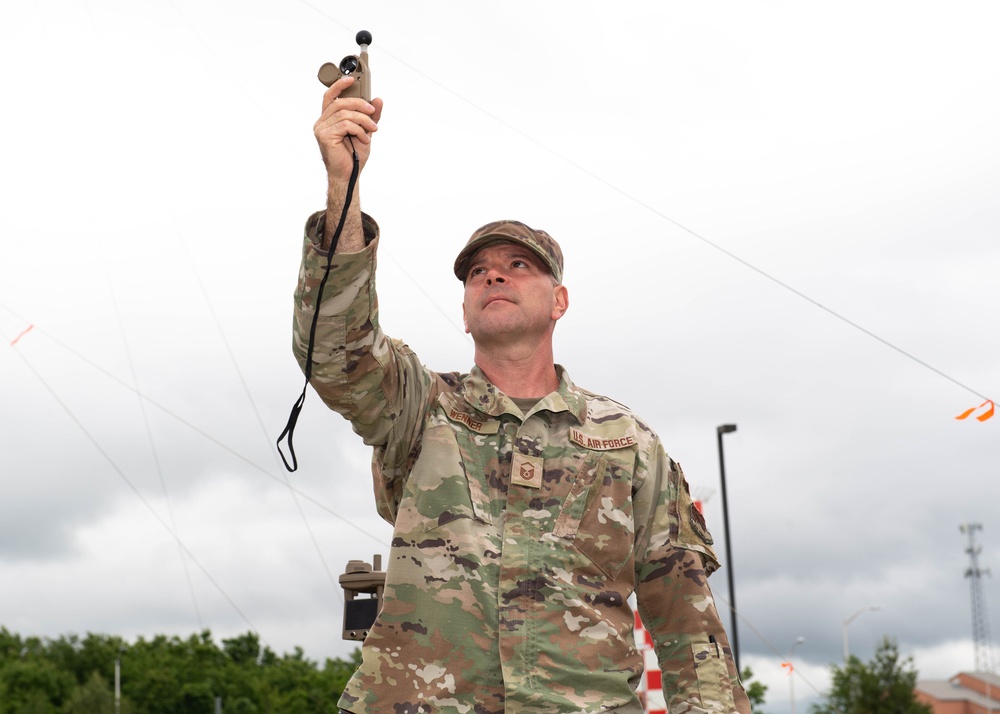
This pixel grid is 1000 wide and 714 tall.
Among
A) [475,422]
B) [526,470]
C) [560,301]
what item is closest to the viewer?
[526,470]

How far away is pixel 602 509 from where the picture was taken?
367 centimetres

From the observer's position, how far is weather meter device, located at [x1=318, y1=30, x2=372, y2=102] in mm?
3410

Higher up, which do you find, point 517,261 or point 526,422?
point 517,261

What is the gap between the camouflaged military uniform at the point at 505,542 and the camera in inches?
132

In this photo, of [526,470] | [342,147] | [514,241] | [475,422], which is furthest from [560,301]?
[342,147]

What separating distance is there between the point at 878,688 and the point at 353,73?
44.2 m

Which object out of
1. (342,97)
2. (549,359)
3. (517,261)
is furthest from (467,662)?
(342,97)

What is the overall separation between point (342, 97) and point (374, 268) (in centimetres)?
53

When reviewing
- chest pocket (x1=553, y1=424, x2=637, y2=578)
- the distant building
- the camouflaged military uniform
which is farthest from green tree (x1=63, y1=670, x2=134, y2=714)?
chest pocket (x1=553, y1=424, x2=637, y2=578)

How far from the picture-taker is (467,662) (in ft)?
11.0

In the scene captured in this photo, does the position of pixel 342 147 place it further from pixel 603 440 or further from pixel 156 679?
pixel 156 679

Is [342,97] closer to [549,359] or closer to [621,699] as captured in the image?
[549,359]

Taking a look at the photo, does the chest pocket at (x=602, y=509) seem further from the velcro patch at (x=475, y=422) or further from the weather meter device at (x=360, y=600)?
the weather meter device at (x=360, y=600)

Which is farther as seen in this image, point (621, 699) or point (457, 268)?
point (457, 268)
